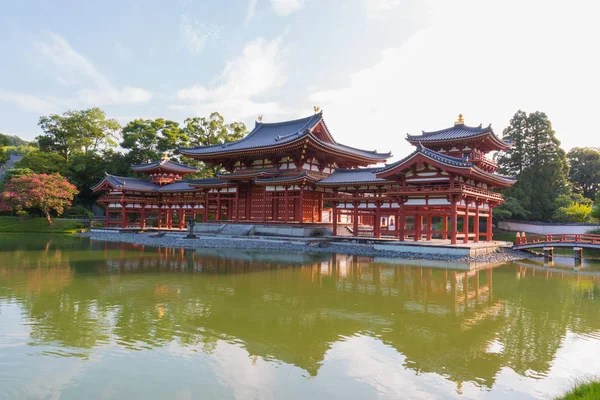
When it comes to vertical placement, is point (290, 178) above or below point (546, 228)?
above

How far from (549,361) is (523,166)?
34449 millimetres

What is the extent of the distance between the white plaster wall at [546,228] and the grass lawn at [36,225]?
140 feet

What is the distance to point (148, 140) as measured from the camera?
48.7m

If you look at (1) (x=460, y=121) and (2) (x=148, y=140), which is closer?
(1) (x=460, y=121)

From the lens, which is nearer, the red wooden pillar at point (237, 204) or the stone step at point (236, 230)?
the stone step at point (236, 230)

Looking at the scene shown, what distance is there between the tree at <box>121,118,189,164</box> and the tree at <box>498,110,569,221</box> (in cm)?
3870

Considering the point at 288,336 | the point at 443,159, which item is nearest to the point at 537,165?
the point at 443,159

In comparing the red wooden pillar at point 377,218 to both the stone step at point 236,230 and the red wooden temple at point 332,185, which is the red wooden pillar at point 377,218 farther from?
the stone step at point 236,230

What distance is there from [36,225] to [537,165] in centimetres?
5030

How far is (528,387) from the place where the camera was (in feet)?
16.5

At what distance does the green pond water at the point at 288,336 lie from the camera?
5000 millimetres

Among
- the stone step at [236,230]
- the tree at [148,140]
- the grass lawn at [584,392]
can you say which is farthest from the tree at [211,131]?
the grass lawn at [584,392]

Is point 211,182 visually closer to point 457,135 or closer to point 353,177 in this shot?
point 353,177

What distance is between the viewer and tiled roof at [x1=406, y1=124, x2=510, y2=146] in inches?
926
